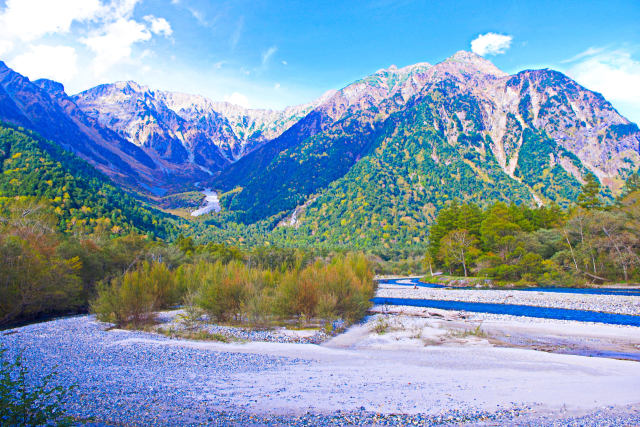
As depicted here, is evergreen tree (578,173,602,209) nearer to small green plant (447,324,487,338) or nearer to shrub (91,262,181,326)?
small green plant (447,324,487,338)

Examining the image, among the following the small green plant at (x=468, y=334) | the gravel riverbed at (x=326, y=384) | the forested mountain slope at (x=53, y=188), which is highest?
the forested mountain slope at (x=53, y=188)

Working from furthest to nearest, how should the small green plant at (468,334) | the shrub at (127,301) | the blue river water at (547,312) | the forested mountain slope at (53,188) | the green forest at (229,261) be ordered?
the forested mountain slope at (53,188), the blue river water at (547,312), the green forest at (229,261), the shrub at (127,301), the small green plant at (468,334)

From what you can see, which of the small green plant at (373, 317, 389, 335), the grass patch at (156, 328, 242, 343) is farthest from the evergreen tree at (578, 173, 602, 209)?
the grass patch at (156, 328, 242, 343)

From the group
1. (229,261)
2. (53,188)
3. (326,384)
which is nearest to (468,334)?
(326,384)

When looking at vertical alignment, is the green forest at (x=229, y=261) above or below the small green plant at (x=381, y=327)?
above

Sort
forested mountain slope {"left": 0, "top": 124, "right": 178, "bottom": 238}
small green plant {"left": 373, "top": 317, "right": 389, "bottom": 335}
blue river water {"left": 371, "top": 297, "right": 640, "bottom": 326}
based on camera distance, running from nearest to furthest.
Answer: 1. small green plant {"left": 373, "top": 317, "right": 389, "bottom": 335}
2. blue river water {"left": 371, "top": 297, "right": 640, "bottom": 326}
3. forested mountain slope {"left": 0, "top": 124, "right": 178, "bottom": 238}

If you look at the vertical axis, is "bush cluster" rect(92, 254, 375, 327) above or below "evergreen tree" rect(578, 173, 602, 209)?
below

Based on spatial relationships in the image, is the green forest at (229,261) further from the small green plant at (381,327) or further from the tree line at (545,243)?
the small green plant at (381,327)

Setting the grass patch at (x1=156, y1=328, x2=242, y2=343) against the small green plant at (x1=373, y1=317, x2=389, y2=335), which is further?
the small green plant at (x1=373, y1=317, x2=389, y2=335)

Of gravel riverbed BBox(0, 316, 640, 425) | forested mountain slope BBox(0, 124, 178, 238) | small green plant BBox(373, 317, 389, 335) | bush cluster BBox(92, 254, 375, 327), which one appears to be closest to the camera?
gravel riverbed BBox(0, 316, 640, 425)

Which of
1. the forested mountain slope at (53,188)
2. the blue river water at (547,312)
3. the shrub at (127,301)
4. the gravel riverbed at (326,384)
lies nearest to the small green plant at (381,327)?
the gravel riverbed at (326,384)

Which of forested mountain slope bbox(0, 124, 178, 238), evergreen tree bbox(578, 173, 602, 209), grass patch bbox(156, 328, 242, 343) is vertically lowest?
grass patch bbox(156, 328, 242, 343)

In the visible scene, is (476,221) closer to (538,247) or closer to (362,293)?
(538,247)

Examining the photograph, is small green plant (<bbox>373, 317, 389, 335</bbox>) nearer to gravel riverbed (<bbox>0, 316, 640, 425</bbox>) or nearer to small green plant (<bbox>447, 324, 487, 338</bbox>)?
small green plant (<bbox>447, 324, 487, 338</bbox>)
